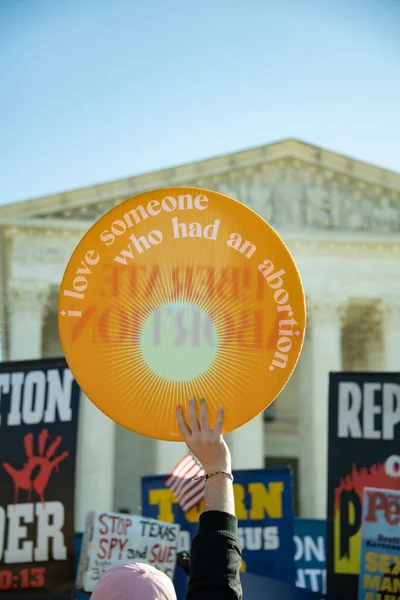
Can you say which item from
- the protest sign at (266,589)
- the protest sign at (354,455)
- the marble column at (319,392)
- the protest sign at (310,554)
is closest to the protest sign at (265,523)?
the protest sign at (354,455)

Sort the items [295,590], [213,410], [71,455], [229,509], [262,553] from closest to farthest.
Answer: [229,509] → [213,410] → [295,590] → [71,455] → [262,553]

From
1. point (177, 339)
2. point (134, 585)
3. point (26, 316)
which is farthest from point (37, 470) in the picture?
point (26, 316)

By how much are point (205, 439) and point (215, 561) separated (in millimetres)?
807

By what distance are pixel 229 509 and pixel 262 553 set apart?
8349mm

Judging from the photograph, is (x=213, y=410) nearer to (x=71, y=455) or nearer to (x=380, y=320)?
(x=71, y=455)

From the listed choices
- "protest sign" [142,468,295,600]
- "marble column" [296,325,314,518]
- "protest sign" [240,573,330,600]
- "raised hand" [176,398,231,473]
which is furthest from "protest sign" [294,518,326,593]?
"marble column" [296,325,314,518]

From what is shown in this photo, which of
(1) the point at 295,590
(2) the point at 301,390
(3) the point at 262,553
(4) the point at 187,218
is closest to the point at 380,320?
(2) the point at 301,390

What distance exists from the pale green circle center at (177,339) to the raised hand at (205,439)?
1.08 ft

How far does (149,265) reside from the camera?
203 inches

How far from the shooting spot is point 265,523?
39.7 feet

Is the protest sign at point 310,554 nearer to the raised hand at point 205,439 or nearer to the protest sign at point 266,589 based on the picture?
Answer: the protest sign at point 266,589

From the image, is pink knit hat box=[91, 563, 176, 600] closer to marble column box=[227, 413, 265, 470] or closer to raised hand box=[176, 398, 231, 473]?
raised hand box=[176, 398, 231, 473]

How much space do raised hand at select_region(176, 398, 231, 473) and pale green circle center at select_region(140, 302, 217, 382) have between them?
0.33 m

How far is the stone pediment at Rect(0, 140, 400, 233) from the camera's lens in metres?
39.4
